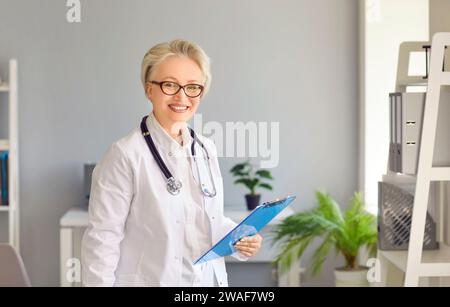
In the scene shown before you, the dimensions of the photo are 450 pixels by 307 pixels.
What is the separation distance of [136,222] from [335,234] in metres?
1.41

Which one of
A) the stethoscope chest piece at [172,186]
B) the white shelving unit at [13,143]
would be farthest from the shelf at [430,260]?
the white shelving unit at [13,143]

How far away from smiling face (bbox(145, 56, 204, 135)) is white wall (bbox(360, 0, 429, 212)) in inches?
17.4

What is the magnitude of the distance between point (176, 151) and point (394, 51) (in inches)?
32.2

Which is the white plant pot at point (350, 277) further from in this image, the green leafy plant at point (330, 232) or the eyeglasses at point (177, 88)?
the eyeglasses at point (177, 88)

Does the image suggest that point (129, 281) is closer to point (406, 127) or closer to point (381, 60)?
point (406, 127)

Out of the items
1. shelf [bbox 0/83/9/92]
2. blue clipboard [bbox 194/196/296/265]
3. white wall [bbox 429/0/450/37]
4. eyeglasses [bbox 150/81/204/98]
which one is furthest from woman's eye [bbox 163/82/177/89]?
shelf [bbox 0/83/9/92]

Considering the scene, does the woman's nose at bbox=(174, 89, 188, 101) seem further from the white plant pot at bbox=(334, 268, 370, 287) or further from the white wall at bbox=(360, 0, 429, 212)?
the white plant pot at bbox=(334, 268, 370, 287)

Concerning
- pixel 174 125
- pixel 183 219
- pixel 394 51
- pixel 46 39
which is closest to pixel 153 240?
pixel 183 219

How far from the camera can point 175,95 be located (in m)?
1.25

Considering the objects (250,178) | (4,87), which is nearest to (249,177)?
(250,178)

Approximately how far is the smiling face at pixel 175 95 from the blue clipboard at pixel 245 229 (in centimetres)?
19

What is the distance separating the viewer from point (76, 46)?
1.53 meters
